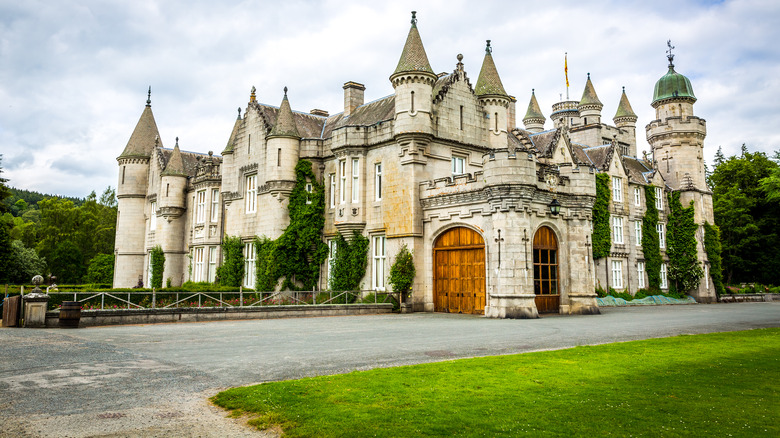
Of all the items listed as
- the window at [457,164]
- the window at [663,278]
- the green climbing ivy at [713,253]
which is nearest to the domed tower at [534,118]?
the green climbing ivy at [713,253]

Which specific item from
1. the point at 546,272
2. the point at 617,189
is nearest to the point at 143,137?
the point at 546,272

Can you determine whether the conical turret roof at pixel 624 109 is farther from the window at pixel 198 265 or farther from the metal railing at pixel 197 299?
the window at pixel 198 265

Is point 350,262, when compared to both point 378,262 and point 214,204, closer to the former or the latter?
point 378,262

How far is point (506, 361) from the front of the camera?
33.0 feet

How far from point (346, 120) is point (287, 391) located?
28.1 metres

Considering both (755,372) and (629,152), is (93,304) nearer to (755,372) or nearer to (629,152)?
(755,372)

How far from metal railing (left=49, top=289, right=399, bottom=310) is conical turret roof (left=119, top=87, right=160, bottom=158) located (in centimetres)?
2472

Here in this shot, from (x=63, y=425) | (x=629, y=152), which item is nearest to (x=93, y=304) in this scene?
(x=63, y=425)

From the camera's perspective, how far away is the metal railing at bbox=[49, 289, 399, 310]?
20.5 metres

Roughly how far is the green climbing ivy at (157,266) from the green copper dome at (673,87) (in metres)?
42.6

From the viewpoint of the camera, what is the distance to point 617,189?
40125mm

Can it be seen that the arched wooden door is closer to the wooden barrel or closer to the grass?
the grass

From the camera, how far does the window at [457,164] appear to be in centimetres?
2897

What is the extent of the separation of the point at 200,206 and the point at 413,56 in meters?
20.5
